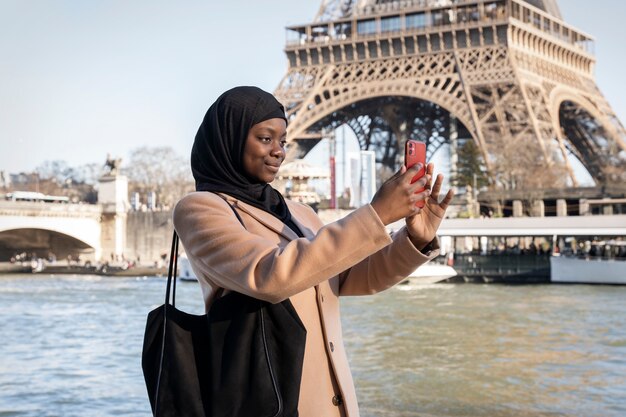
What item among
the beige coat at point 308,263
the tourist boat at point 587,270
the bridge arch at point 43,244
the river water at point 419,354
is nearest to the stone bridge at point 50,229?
the bridge arch at point 43,244

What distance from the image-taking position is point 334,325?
220 centimetres

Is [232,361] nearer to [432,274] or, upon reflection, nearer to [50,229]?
[432,274]

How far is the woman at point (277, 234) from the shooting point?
1.91 metres

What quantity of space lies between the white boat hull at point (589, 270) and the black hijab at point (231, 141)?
25.3 metres

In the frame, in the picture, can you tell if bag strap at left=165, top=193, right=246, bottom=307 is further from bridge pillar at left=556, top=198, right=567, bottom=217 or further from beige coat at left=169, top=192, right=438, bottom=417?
bridge pillar at left=556, top=198, right=567, bottom=217

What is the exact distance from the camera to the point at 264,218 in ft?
7.12

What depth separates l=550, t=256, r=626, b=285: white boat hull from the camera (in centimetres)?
2641

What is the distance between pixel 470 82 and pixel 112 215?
48.8ft

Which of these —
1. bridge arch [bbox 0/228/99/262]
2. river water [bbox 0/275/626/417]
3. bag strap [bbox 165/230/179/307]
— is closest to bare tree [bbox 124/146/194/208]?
bridge arch [bbox 0/228/99/262]

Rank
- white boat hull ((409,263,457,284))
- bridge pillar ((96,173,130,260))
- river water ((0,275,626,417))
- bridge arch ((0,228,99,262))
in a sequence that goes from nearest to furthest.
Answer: river water ((0,275,626,417))
white boat hull ((409,263,457,284))
bridge pillar ((96,173,130,260))
bridge arch ((0,228,99,262))

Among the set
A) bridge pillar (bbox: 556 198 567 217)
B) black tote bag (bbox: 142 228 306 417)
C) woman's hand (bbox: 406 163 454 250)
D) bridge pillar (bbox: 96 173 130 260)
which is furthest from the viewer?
bridge pillar (bbox: 96 173 130 260)

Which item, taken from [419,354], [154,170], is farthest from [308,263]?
[154,170]

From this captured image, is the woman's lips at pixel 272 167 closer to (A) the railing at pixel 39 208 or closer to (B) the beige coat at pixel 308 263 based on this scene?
(B) the beige coat at pixel 308 263

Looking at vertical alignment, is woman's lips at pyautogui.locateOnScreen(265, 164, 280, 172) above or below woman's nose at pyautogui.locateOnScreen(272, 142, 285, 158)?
below
